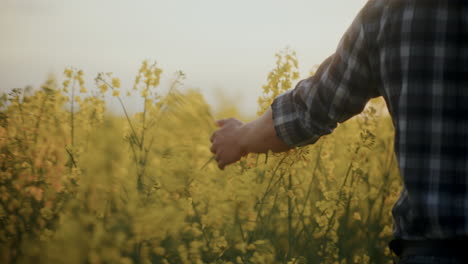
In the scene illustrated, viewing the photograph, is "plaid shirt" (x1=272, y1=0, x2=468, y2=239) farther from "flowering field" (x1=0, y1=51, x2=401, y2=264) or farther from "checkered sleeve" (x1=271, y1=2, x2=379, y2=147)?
"flowering field" (x1=0, y1=51, x2=401, y2=264)

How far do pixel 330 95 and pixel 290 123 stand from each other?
0.47ft

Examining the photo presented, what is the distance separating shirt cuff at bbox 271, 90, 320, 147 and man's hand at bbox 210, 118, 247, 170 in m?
0.17

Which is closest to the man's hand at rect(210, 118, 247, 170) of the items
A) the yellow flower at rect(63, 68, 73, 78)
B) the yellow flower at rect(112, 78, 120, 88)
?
the yellow flower at rect(112, 78, 120, 88)

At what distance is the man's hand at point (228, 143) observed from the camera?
4.52ft

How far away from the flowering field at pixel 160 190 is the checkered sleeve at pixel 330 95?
1.43 ft

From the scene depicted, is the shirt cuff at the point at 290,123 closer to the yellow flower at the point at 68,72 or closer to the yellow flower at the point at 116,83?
the yellow flower at the point at 116,83

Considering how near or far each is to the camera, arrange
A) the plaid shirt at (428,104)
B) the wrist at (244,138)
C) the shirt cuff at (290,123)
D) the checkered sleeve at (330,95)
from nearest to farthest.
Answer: the plaid shirt at (428,104) → the checkered sleeve at (330,95) → the shirt cuff at (290,123) → the wrist at (244,138)

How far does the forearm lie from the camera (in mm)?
1282

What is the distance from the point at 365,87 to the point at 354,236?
1.80m

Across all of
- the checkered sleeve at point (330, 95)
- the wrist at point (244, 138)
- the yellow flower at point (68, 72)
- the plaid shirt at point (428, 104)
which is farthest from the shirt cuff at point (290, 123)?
the yellow flower at point (68, 72)

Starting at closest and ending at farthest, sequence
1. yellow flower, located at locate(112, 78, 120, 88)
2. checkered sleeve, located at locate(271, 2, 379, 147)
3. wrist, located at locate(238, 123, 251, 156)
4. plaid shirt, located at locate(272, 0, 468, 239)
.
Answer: plaid shirt, located at locate(272, 0, 468, 239) → checkered sleeve, located at locate(271, 2, 379, 147) → wrist, located at locate(238, 123, 251, 156) → yellow flower, located at locate(112, 78, 120, 88)

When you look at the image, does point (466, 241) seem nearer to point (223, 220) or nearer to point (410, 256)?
point (410, 256)

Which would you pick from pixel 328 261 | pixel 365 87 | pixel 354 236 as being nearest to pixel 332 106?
pixel 365 87

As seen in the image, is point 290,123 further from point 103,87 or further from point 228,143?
point 103,87
